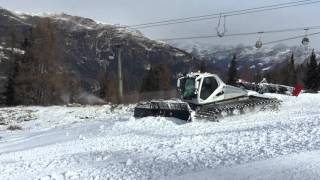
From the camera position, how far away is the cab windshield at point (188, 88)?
25891 millimetres

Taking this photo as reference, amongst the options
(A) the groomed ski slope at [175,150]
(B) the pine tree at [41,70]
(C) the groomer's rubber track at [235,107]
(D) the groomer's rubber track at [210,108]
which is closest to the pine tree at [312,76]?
(B) the pine tree at [41,70]

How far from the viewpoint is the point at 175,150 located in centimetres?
1548

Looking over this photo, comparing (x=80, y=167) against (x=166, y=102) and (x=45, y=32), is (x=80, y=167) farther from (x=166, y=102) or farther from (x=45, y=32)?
(x=45, y=32)

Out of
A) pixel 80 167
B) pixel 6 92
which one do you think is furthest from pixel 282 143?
pixel 6 92

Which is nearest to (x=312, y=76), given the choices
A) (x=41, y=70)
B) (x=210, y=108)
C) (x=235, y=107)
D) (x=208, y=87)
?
(x=41, y=70)

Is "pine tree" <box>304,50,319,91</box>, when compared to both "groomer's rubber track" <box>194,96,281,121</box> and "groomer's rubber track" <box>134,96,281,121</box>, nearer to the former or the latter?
"groomer's rubber track" <box>194,96,281,121</box>

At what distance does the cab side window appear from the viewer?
2572 cm

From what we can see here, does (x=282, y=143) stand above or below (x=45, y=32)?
below

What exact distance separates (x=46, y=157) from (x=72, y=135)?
5.15 metres

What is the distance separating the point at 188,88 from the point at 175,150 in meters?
10.8

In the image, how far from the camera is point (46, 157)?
16.5 m

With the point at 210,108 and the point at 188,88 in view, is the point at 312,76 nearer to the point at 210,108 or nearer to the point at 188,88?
the point at 188,88

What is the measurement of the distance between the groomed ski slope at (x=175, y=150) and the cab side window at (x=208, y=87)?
2407 millimetres

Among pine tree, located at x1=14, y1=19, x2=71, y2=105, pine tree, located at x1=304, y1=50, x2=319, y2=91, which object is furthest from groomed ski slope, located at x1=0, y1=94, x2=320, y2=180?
pine tree, located at x1=304, y1=50, x2=319, y2=91
